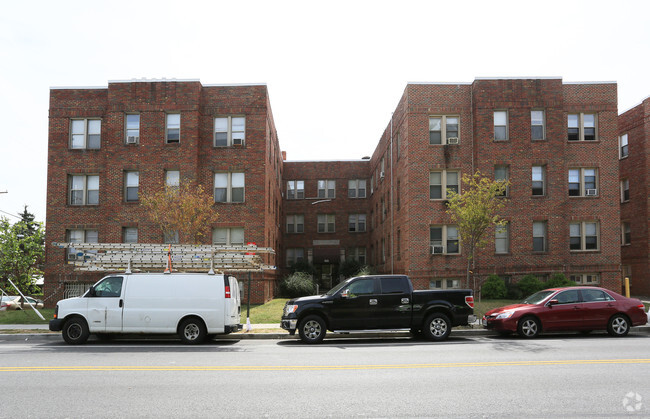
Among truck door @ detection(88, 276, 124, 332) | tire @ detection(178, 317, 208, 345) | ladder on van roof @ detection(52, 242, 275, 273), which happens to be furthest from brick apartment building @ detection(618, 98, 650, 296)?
truck door @ detection(88, 276, 124, 332)

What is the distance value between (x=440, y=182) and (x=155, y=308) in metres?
17.4

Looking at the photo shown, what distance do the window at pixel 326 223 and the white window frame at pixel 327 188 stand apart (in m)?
1.66

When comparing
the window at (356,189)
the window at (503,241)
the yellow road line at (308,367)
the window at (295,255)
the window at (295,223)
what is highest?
the window at (356,189)

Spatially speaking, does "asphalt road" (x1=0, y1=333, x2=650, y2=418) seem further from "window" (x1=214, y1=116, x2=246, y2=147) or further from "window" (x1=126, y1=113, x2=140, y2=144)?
"window" (x1=214, y1=116, x2=246, y2=147)

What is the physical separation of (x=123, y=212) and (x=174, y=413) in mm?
22450

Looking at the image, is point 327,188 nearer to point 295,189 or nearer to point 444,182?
point 295,189

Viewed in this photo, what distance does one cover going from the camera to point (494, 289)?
81.8 ft

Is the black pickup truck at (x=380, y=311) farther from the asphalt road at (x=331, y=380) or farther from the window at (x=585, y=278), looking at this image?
the window at (x=585, y=278)

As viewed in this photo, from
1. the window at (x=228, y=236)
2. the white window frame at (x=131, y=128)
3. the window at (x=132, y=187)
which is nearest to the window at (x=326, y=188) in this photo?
the window at (x=228, y=236)

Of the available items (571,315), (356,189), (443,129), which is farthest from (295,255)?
(571,315)

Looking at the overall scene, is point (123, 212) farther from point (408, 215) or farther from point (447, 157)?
point (447, 157)

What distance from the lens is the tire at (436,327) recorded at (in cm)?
1430

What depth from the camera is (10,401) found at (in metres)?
7.14

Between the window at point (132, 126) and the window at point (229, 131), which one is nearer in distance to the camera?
the window at point (132, 126)
